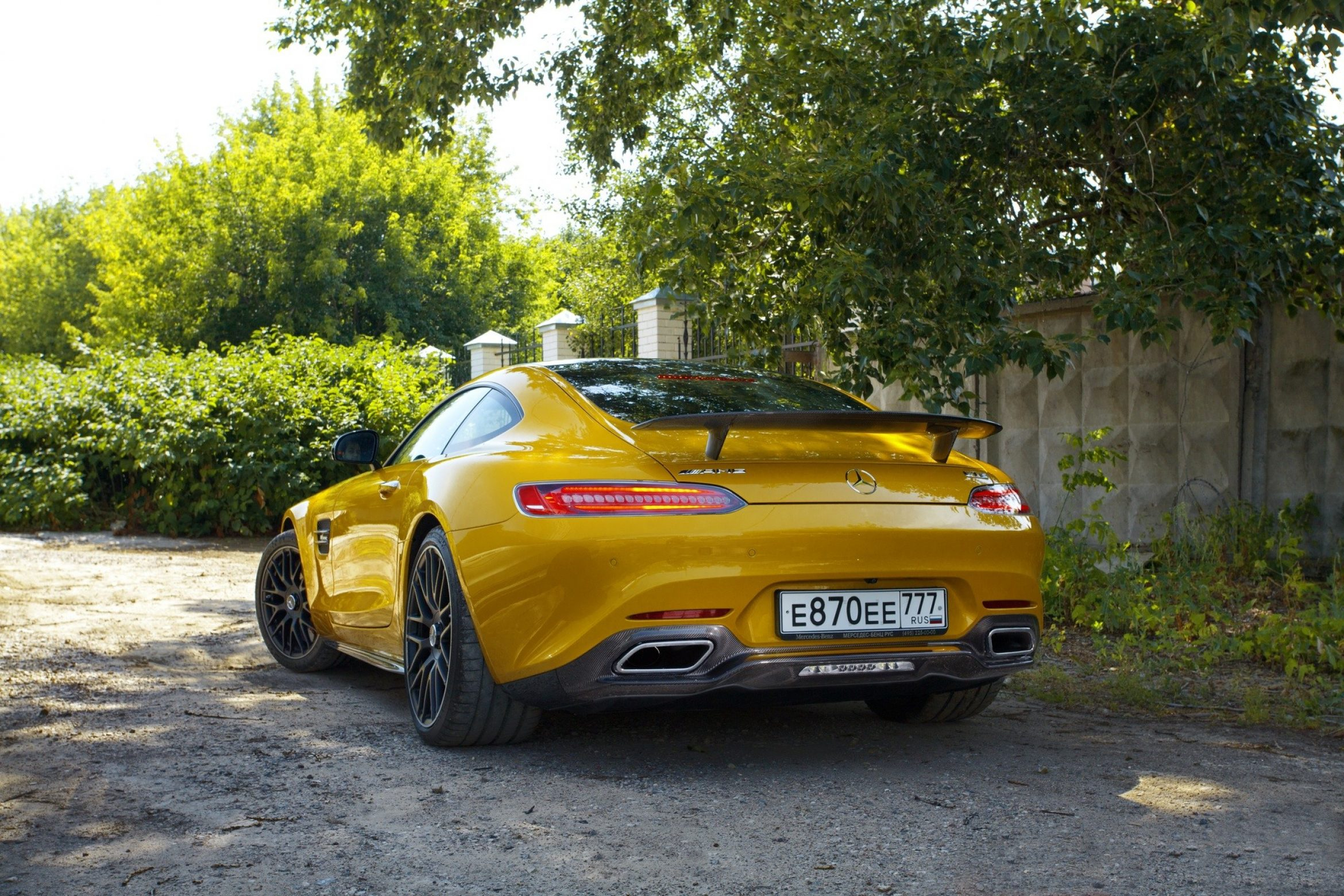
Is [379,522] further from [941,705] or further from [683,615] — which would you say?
[941,705]

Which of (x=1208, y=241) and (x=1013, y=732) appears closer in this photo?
(x=1013, y=732)

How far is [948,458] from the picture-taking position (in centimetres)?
427

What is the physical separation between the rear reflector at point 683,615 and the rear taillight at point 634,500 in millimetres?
279

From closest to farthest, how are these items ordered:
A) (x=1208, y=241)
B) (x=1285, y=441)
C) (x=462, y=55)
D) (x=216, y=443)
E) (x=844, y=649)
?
(x=844, y=649) → (x=1208, y=241) → (x=1285, y=441) → (x=462, y=55) → (x=216, y=443)

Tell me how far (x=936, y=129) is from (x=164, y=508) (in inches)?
359

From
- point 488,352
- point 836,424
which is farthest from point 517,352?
point 836,424

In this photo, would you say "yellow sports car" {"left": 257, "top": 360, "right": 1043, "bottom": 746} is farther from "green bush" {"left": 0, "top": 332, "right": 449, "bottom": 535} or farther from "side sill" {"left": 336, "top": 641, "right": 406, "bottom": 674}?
"green bush" {"left": 0, "top": 332, "right": 449, "bottom": 535}

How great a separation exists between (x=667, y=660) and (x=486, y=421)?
4.56ft

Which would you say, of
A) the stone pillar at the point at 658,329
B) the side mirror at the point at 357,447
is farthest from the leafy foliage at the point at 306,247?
the side mirror at the point at 357,447

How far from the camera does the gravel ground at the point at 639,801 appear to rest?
2.99m

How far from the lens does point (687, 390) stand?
4555 millimetres

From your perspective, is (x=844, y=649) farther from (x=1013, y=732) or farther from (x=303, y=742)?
(x=303, y=742)

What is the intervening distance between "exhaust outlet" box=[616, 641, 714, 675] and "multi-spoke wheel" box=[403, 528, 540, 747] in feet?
1.84

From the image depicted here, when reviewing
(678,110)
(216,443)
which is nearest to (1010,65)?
(216,443)
